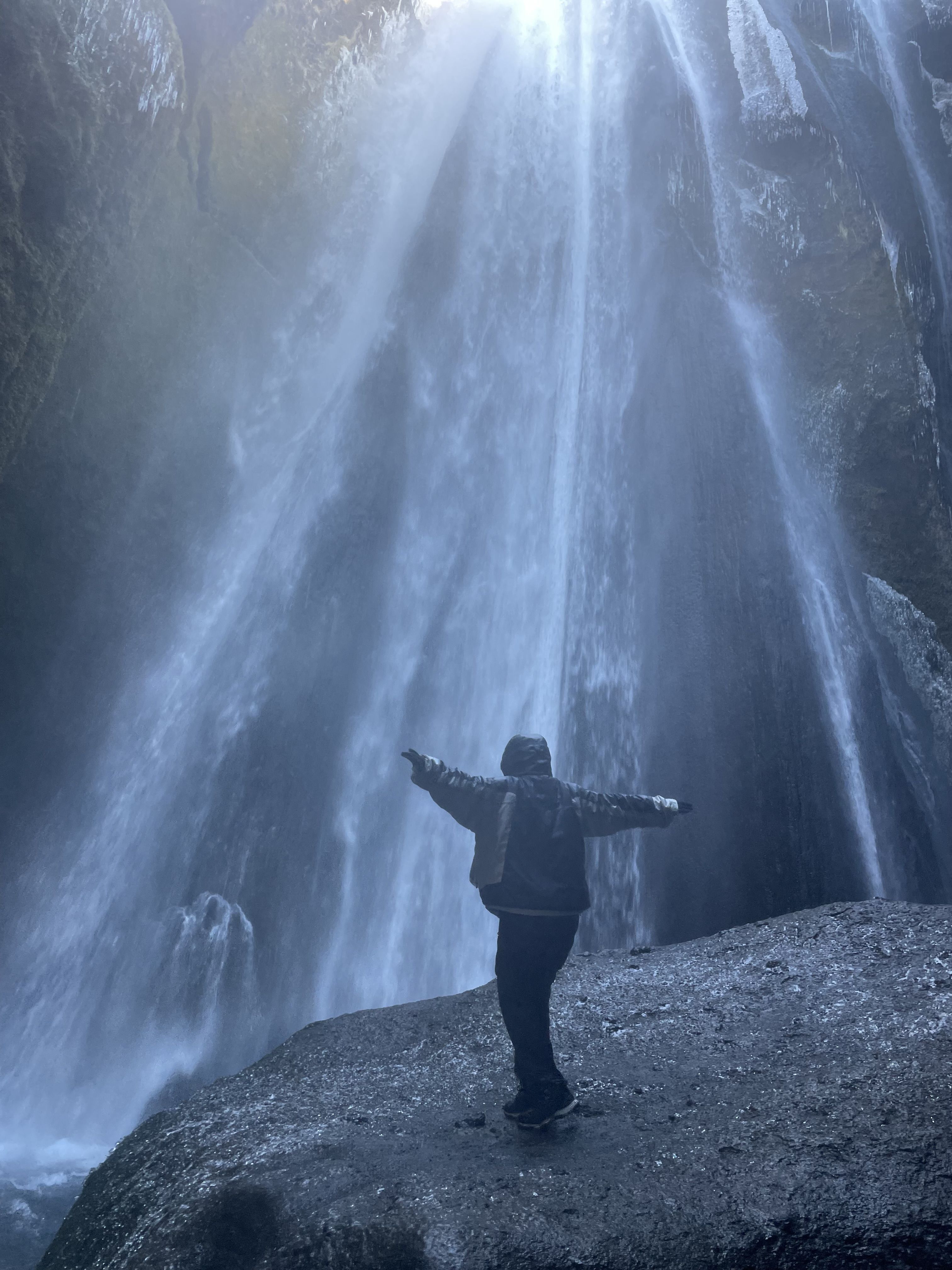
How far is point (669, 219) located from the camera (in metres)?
12.4

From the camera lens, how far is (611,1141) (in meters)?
4.01

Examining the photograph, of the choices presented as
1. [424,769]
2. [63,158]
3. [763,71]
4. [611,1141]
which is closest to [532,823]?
[424,769]

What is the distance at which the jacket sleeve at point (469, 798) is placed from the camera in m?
4.18

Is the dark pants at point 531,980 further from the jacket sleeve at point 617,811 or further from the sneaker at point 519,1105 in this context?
the jacket sleeve at point 617,811

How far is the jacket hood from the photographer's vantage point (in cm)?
444

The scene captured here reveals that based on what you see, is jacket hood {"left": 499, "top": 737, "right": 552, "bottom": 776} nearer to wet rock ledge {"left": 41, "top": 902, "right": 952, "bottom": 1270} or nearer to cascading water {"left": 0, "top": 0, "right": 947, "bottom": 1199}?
wet rock ledge {"left": 41, "top": 902, "right": 952, "bottom": 1270}

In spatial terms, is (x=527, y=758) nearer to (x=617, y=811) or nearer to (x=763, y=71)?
(x=617, y=811)

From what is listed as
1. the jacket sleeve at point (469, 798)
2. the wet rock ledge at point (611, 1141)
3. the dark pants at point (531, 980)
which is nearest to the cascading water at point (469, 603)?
the wet rock ledge at point (611, 1141)

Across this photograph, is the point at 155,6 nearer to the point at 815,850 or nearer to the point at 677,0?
the point at 677,0

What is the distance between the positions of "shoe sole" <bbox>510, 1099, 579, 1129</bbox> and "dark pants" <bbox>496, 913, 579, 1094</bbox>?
0.14 meters

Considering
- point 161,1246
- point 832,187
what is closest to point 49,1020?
point 161,1246

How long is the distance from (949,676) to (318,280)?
1027 cm

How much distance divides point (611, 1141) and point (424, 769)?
77.3 inches

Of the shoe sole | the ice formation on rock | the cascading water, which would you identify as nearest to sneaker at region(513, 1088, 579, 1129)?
the shoe sole
